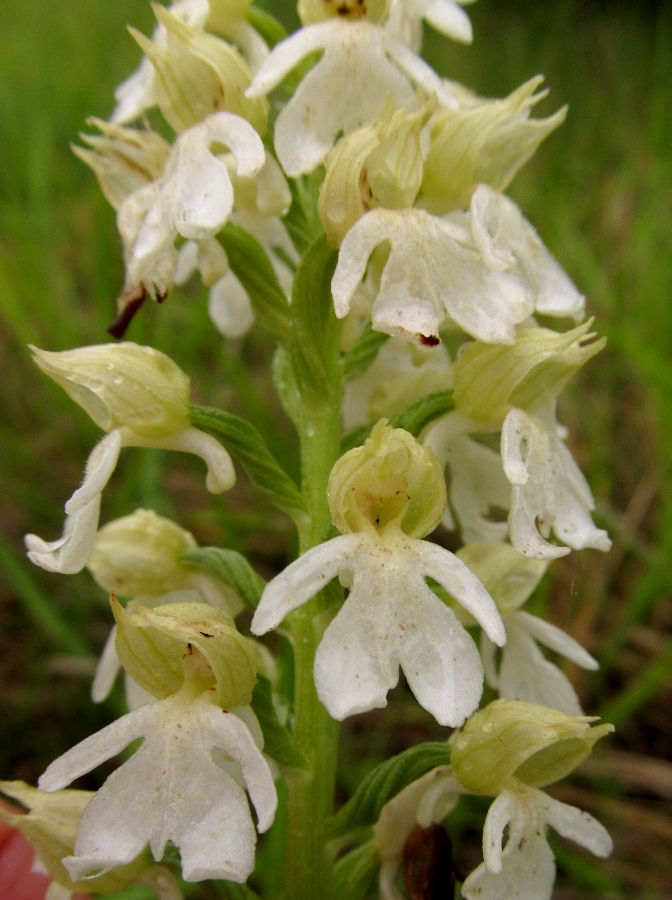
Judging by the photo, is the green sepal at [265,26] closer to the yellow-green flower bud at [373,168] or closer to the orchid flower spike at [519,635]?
the yellow-green flower bud at [373,168]

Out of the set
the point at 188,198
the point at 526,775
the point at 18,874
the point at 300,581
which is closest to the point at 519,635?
the point at 526,775

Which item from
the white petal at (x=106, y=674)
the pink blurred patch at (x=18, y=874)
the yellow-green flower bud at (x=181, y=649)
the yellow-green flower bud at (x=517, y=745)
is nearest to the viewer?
the yellow-green flower bud at (x=181, y=649)

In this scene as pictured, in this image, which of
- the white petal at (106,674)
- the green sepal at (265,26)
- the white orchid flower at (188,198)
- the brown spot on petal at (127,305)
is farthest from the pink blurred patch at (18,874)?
the green sepal at (265,26)

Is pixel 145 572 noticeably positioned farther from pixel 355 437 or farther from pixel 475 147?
pixel 475 147

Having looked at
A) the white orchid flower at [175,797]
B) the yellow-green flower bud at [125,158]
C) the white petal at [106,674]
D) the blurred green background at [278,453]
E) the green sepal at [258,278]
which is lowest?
the blurred green background at [278,453]

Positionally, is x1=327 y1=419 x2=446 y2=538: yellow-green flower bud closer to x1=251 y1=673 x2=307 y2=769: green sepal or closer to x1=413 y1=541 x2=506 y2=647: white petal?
x1=413 y1=541 x2=506 y2=647: white petal

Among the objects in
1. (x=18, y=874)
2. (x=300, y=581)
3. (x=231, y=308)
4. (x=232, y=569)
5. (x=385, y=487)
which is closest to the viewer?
(x=300, y=581)

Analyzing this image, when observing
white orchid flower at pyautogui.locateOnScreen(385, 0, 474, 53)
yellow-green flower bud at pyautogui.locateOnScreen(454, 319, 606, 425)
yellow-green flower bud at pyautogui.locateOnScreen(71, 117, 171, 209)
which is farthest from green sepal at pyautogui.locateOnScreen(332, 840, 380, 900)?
white orchid flower at pyautogui.locateOnScreen(385, 0, 474, 53)
